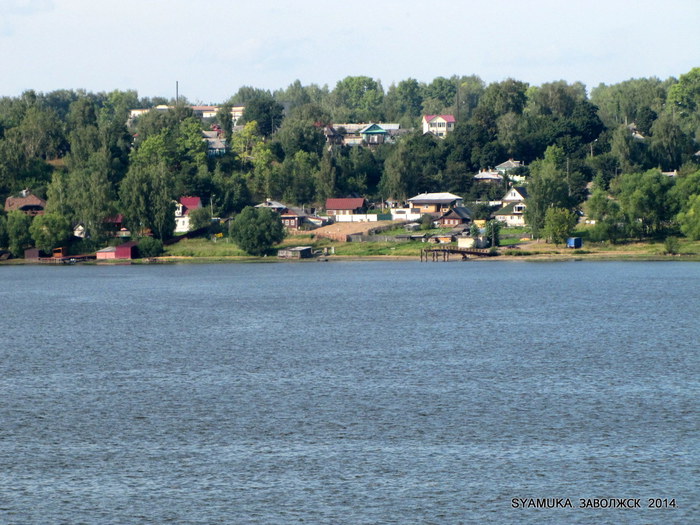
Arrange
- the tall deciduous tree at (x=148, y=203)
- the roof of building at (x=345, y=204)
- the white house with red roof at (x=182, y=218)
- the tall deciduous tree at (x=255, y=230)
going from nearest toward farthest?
the tall deciduous tree at (x=255, y=230)
the tall deciduous tree at (x=148, y=203)
the white house with red roof at (x=182, y=218)
the roof of building at (x=345, y=204)

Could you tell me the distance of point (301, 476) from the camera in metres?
34.5

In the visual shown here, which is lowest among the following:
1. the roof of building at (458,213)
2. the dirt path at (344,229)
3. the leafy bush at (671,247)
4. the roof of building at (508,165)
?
the leafy bush at (671,247)

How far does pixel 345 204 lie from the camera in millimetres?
171125

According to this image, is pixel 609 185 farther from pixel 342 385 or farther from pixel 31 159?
pixel 342 385

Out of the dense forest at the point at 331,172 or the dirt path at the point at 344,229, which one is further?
the dirt path at the point at 344,229

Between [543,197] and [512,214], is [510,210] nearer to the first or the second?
[512,214]

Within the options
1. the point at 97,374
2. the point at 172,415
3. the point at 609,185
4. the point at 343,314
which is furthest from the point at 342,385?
the point at 609,185

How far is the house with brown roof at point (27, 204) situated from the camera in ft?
552

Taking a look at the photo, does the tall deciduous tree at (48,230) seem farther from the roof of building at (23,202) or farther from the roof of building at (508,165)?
the roof of building at (508,165)

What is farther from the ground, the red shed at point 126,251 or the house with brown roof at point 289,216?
the house with brown roof at point 289,216

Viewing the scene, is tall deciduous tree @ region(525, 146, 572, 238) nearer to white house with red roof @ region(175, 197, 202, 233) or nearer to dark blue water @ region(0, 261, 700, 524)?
dark blue water @ region(0, 261, 700, 524)

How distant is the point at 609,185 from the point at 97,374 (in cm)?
13204

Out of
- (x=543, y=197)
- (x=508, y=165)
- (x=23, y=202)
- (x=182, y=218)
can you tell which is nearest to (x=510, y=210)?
(x=543, y=197)

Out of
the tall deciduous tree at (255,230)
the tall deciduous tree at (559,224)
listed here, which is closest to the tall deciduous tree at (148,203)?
the tall deciduous tree at (255,230)
